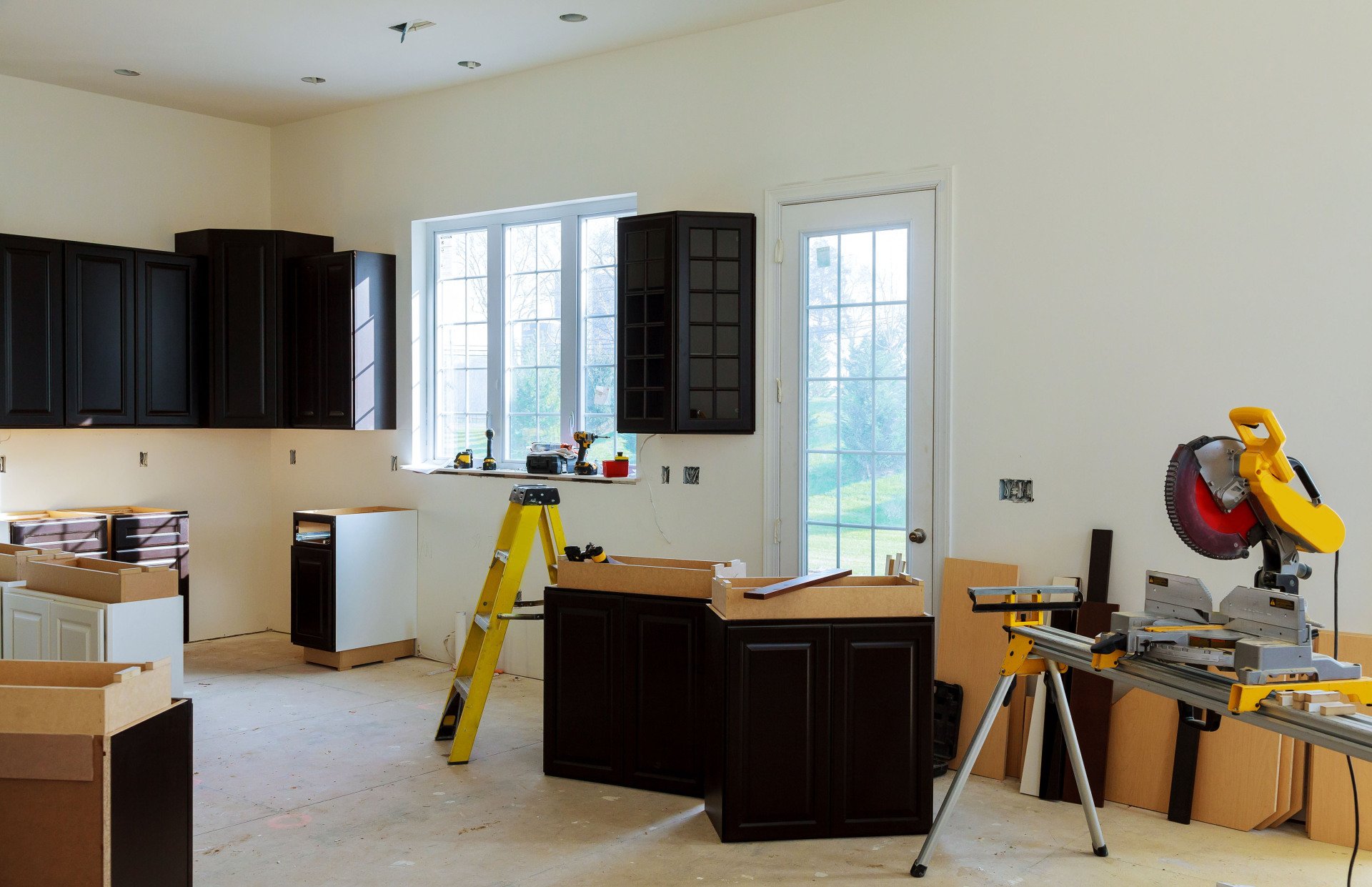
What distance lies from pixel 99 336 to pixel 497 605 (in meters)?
3.60

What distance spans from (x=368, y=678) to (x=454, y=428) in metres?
1.68

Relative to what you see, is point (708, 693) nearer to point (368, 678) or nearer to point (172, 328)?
point (368, 678)

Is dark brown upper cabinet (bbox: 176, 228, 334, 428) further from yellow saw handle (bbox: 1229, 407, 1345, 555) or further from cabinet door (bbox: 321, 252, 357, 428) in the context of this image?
yellow saw handle (bbox: 1229, 407, 1345, 555)

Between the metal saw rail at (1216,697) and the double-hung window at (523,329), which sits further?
the double-hung window at (523,329)

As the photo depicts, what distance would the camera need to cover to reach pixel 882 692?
3.84m

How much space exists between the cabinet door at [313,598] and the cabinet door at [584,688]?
246cm

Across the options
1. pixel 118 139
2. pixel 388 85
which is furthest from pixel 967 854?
pixel 118 139

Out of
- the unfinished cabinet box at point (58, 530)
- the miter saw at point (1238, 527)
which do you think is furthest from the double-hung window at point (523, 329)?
the miter saw at point (1238, 527)

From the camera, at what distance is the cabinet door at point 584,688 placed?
4359 mm

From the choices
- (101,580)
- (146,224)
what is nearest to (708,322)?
(101,580)

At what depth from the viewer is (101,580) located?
4.50m

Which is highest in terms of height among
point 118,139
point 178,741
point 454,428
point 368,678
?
point 118,139

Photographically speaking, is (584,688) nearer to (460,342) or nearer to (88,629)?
(88,629)

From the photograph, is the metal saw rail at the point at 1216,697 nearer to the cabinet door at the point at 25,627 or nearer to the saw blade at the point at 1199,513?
the saw blade at the point at 1199,513
